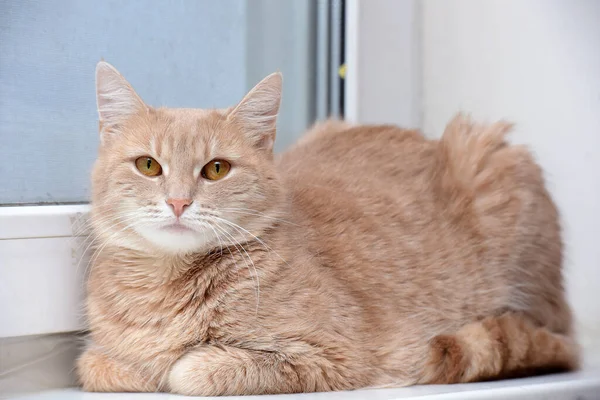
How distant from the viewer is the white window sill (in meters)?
1.50

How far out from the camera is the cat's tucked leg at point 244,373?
1453 millimetres

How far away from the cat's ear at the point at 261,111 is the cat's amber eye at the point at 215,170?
11 centimetres

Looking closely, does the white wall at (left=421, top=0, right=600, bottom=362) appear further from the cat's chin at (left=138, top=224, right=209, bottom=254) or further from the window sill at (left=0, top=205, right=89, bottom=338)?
the window sill at (left=0, top=205, right=89, bottom=338)

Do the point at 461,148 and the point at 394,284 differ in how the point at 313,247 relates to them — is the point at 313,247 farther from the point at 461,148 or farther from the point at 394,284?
the point at 461,148

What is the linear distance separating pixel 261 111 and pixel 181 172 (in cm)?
24

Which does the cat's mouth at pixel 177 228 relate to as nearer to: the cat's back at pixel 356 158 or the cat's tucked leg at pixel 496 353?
the cat's back at pixel 356 158

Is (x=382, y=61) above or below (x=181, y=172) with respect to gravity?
above

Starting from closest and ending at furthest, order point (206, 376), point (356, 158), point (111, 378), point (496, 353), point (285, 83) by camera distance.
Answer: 1. point (206, 376)
2. point (111, 378)
3. point (496, 353)
4. point (356, 158)
5. point (285, 83)

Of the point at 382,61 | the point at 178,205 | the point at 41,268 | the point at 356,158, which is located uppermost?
the point at 382,61

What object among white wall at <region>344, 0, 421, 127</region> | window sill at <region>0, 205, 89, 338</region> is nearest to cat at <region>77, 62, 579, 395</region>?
window sill at <region>0, 205, 89, 338</region>

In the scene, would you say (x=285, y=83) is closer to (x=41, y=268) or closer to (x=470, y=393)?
(x=41, y=268)

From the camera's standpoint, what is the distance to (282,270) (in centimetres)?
161

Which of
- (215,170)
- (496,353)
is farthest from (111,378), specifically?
(496,353)

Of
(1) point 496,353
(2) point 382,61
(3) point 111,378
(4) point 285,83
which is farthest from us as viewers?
(2) point 382,61
